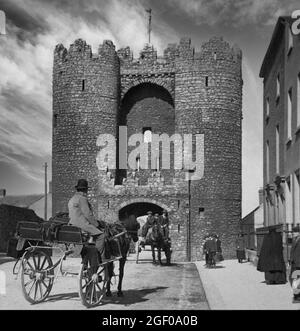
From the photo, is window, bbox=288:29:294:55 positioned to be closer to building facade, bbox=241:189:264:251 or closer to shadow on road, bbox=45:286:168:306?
shadow on road, bbox=45:286:168:306

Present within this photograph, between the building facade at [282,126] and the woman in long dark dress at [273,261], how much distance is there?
1522 millimetres

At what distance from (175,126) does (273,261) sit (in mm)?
18356

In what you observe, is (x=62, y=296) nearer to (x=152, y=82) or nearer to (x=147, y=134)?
(x=152, y=82)

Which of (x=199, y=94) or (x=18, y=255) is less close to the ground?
(x=199, y=94)

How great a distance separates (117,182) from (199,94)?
6.22m

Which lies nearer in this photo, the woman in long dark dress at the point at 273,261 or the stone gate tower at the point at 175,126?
the woman in long dark dress at the point at 273,261

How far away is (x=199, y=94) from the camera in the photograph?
3102 cm

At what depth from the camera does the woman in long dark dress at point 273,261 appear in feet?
44.9

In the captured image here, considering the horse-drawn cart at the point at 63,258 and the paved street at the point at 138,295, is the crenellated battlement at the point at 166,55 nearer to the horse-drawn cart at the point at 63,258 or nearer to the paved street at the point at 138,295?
the paved street at the point at 138,295

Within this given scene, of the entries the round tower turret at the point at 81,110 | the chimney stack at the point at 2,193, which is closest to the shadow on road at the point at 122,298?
the round tower turret at the point at 81,110

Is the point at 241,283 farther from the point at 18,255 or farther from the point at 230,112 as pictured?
the point at 230,112

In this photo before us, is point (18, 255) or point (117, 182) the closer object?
point (18, 255)
